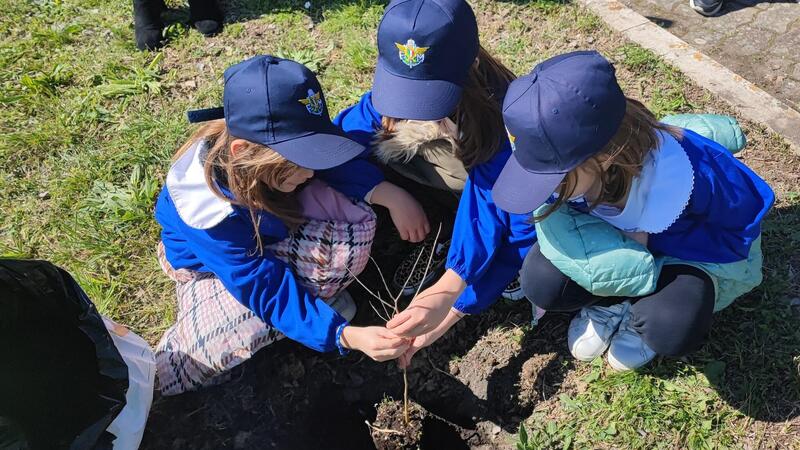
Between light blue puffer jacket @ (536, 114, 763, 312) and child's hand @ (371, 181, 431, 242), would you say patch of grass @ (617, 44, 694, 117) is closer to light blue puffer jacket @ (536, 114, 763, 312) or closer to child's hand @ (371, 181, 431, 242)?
light blue puffer jacket @ (536, 114, 763, 312)

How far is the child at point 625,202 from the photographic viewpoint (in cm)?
157

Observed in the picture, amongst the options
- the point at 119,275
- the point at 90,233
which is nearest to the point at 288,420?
the point at 119,275

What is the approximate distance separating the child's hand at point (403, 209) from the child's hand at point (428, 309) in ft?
1.26

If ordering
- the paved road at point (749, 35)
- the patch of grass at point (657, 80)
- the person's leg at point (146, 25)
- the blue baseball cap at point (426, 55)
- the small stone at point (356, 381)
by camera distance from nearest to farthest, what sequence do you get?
1. the blue baseball cap at point (426, 55)
2. the small stone at point (356, 381)
3. the patch of grass at point (657, 80)
4. the paved road at point (749, 35)
5. the person's leg at point (146, 25)

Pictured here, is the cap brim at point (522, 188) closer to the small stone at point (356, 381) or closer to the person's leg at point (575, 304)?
the person's leg at point (575, 304)

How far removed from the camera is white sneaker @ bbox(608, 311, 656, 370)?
86.4 inches

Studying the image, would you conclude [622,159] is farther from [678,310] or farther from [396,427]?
[396,427]

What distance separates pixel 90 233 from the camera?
2857 millimetres

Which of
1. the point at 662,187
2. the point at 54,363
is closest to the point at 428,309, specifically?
the point at 662,187

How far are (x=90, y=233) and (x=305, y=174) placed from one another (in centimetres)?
142

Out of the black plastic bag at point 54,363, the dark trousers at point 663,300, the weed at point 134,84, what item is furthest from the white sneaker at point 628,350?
the weed at point 134,84

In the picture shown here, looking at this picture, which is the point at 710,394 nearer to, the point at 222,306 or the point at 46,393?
the point at 222,306

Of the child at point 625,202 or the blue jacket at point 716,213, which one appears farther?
the blue jacket at point 716,213

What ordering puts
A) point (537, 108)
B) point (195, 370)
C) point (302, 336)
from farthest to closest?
point (195, 370) → point (302, 336) → point (537, 108)
